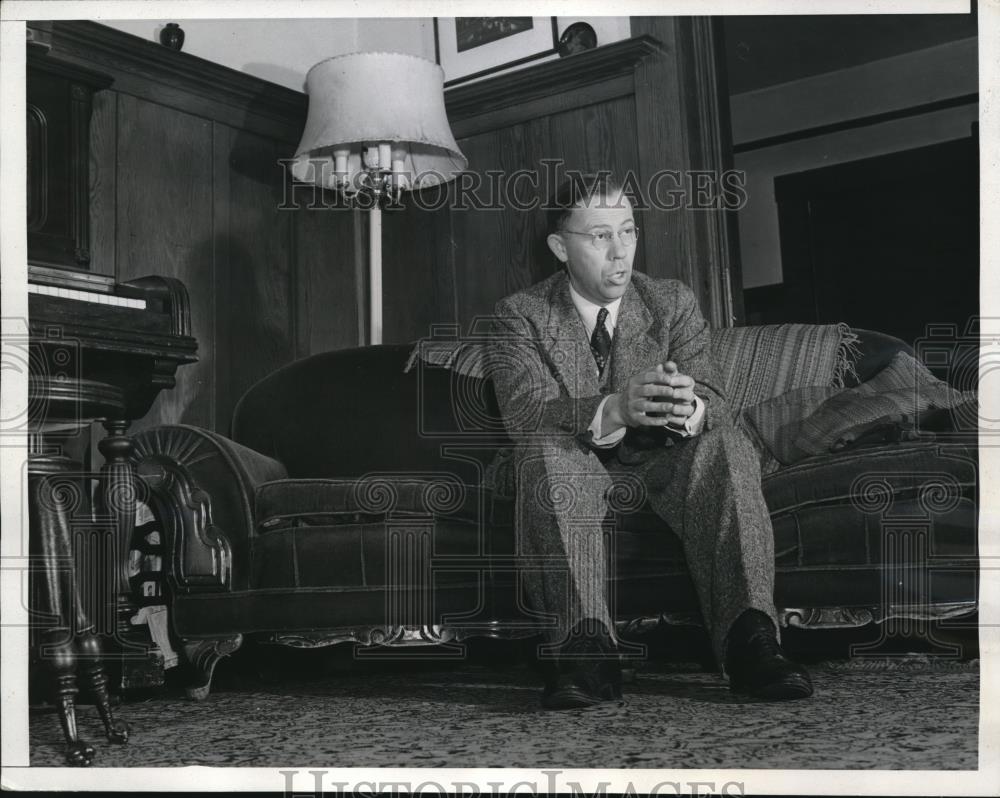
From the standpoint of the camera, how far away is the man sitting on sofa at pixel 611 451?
192 centimetres

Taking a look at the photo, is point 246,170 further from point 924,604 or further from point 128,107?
point 924,604

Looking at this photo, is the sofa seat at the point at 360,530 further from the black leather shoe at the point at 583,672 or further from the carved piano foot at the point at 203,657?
the black leather shoe at the point at 583,672

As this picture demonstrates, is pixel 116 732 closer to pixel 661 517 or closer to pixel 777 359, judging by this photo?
pixel 661 517

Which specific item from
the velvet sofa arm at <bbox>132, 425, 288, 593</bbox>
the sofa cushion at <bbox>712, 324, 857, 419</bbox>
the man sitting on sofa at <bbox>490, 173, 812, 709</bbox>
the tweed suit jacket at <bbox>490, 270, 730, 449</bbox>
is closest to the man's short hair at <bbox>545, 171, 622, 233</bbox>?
the man sitting on sofa at <bbox>490, 173, 812, 709</bbox>

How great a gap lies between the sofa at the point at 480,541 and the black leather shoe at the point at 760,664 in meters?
0.19

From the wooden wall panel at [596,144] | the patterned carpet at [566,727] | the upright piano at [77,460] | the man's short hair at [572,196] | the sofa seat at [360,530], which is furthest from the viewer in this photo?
the wooden wall panel at [596,144]

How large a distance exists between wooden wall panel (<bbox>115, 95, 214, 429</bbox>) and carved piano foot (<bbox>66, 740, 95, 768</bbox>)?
4.81 feet

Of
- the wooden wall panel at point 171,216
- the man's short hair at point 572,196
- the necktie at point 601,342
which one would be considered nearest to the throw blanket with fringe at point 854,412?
the necktie at point 601,342

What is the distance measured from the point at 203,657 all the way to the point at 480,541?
60 cm

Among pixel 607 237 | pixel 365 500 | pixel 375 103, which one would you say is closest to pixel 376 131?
pixel 375 103

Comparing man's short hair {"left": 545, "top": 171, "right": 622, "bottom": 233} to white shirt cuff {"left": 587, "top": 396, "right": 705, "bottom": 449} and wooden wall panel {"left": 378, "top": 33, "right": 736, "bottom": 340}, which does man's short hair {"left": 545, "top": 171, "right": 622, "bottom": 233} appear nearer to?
white shirt cuff {"left": 587, "top": 396, "right": 705, "bottom": 449}

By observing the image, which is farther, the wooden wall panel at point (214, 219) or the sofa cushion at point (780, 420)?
the wooden wall panel at point (214, 219)

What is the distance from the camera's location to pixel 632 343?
2.29 metres

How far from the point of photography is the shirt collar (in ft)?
7.66
